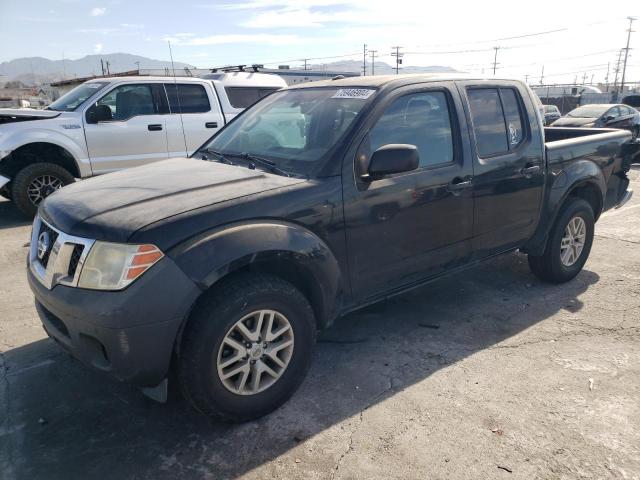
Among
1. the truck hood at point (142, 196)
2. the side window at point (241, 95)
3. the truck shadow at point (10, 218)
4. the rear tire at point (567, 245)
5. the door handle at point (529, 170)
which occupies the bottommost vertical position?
the truck shadow at point (10, 218)

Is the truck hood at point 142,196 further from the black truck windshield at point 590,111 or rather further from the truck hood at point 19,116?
the black truck windshield at point 590,111

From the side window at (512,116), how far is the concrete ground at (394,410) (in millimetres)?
1421

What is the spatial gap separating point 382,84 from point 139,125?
5394 mm

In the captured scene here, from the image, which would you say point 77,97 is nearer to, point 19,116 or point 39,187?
point 19,116

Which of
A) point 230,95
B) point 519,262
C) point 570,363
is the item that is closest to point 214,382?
point 570,363

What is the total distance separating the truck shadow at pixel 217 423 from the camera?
2.52m

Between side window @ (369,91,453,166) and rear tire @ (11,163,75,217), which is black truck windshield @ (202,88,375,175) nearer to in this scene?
side window @ (369,91,453,166)

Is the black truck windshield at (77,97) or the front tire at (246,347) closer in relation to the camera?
the front tire at (246,347)

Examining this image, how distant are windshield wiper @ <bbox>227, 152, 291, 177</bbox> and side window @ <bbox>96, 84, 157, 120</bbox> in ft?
15.9

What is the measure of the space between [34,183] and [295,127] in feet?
17.3

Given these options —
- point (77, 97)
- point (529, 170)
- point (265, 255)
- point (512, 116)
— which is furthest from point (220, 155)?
point (77, 97)

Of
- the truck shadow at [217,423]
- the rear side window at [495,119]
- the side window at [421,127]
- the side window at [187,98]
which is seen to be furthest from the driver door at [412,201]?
the side window at [187,98]

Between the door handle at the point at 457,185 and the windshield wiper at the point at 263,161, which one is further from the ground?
the windshield wiper at the point at 263,161

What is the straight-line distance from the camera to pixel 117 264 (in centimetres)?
237
